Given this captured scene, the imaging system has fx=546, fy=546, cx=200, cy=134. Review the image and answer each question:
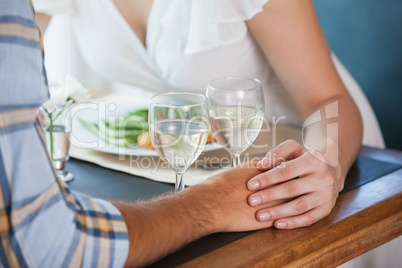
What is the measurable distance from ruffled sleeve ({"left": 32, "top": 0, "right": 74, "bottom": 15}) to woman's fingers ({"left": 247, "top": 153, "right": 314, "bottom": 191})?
1.07 m

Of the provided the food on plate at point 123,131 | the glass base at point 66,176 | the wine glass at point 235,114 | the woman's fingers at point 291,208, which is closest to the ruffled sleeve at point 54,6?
the food on plate at point 123,131

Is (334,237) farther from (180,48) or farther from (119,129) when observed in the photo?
(180,48)

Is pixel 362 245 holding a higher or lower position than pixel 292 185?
lower

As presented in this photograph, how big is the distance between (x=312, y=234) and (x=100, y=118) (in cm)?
64

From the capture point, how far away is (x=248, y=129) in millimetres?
978

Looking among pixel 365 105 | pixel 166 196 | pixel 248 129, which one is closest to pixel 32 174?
pixel 166 196

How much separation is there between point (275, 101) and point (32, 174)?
1156mm

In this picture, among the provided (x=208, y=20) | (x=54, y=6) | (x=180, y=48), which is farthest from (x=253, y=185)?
(x=54, y=6)

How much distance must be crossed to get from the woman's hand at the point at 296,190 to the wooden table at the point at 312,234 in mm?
19

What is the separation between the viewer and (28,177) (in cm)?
67

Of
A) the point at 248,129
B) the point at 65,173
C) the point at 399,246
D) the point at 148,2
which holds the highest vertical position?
the point at 148,2

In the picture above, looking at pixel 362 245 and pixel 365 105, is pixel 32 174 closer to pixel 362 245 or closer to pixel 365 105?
pixel 362 245

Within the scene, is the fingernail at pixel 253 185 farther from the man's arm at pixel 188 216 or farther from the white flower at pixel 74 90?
the white flower at pixel 74 90

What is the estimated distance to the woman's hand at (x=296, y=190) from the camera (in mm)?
917
